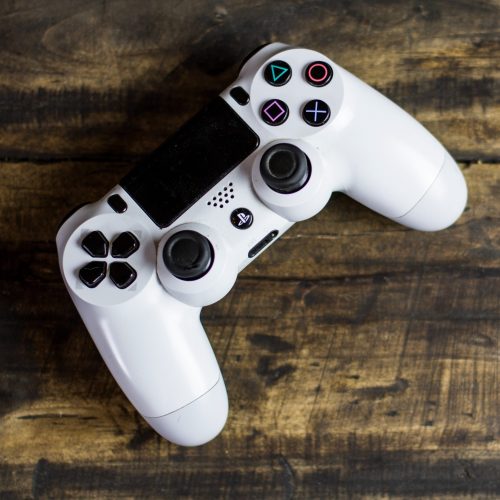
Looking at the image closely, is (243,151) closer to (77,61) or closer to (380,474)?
(77,61)

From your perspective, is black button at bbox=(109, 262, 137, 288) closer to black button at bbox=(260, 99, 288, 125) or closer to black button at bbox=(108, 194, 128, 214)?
black button at bbox=(108, 194, 128, 214)

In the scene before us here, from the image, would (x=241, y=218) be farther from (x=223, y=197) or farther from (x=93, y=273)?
(x=93, y=273)

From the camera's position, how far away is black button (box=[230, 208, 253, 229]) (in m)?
0.71

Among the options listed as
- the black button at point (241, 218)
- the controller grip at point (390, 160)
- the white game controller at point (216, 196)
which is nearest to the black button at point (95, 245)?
the white game controller at point (216, 196)

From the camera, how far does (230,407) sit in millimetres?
822

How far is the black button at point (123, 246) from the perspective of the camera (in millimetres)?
693

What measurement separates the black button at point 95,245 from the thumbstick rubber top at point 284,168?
15 cm

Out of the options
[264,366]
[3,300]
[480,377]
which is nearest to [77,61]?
[3,300]

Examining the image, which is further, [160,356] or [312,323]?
[312,323]

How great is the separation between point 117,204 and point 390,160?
25 centimetres

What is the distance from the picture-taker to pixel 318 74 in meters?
0.70

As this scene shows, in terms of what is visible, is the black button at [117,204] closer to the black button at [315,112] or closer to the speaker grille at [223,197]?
the speaker grille at [223,197]

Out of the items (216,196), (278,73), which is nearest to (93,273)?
(216,196)

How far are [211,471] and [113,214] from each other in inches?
11.5
